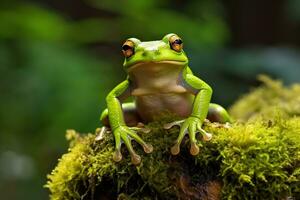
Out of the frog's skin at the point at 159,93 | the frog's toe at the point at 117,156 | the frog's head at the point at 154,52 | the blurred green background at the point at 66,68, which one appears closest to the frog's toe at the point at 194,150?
the frog's skin at the point at 159,93

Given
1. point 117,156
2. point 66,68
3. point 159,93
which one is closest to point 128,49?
point 159,93

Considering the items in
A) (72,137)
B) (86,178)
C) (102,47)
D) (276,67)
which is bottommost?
(86,178)

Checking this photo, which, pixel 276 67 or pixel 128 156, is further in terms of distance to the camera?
pixel 276 67

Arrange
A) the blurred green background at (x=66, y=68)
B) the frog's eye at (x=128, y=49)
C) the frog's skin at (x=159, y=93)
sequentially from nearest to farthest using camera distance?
the frog's skin at (x=159, y=93)
the frog's eye at (x=128, y=49)
the blurred green background at (x=66, y=68)

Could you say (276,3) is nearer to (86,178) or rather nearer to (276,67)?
(276,67)

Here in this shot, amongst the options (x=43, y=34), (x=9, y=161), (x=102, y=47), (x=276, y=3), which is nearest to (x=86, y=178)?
(x=43, y=34)

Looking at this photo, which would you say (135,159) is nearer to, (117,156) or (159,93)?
(117,156)

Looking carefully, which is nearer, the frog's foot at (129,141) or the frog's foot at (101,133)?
the frog's foot at (129,141)

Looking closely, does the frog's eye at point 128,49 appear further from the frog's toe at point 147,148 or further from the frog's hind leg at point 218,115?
the frog's hind leg at point 218,115
